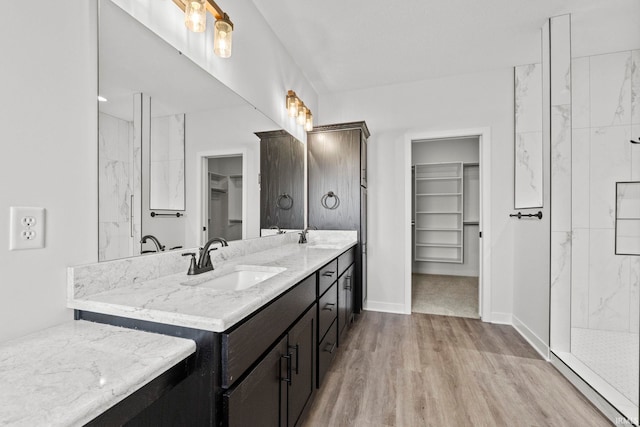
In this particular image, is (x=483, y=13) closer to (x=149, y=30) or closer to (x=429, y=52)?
(x=429, y=52)

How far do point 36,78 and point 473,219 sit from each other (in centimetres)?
544

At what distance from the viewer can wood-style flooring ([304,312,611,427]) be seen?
1563 mm

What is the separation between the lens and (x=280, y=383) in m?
1.14

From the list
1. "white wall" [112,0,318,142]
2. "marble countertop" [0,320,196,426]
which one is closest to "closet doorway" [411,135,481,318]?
"white wall" [112,0,318,142]

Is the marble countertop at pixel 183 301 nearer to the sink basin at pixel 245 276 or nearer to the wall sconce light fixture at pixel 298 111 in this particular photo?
the sink basin at pixel 245 276

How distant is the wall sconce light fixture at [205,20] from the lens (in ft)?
4.33

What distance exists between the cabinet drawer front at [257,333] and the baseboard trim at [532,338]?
2146mm

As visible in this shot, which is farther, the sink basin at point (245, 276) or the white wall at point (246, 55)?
the sink basin at point (245, 276)

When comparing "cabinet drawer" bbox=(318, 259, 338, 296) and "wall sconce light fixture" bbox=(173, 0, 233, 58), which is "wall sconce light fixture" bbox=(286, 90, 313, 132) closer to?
"wall sconce light fixture" bbox=(173, 0, 233, 58)

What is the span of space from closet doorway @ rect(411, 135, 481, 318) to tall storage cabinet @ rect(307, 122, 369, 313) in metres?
2.16

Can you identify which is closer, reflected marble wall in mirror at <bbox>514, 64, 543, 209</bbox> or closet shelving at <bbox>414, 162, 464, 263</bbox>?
reflected marble wall in mirror at <bbox>514, 64, 543, 209</bbox>

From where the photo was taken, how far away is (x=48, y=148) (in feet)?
2.88

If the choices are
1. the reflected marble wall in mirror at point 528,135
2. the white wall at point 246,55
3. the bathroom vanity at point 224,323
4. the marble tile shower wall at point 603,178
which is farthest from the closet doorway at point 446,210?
the bathroom vanity at point 224,323

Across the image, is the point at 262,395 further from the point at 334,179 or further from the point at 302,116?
the point at 302,116
